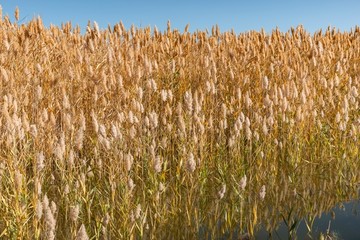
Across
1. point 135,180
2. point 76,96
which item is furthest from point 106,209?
point 76,96

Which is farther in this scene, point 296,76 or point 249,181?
point 296,76

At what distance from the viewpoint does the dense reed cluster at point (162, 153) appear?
2.03 meters

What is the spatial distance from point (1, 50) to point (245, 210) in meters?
2.86

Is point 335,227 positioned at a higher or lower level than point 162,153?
lower

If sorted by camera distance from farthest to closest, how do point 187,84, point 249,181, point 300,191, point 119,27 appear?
point 119,27, point 187,84, point 300,191, point 249,181

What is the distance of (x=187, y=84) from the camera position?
3893mm

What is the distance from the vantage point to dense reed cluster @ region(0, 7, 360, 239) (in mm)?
2025

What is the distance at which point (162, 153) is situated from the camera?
123 inches

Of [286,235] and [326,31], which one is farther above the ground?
[326,31]

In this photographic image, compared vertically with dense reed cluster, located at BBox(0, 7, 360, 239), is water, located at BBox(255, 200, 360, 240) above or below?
below

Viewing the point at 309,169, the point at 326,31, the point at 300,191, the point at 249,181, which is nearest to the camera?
the point at 249,181

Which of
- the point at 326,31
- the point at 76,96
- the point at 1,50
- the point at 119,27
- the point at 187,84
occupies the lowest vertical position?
the point at 76,96

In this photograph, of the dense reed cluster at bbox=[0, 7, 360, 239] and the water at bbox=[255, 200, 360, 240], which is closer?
the dense reed cluster at bbox=[0, 7, 360, 239]

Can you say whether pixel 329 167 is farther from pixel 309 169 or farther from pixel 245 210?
pixel 245 210
